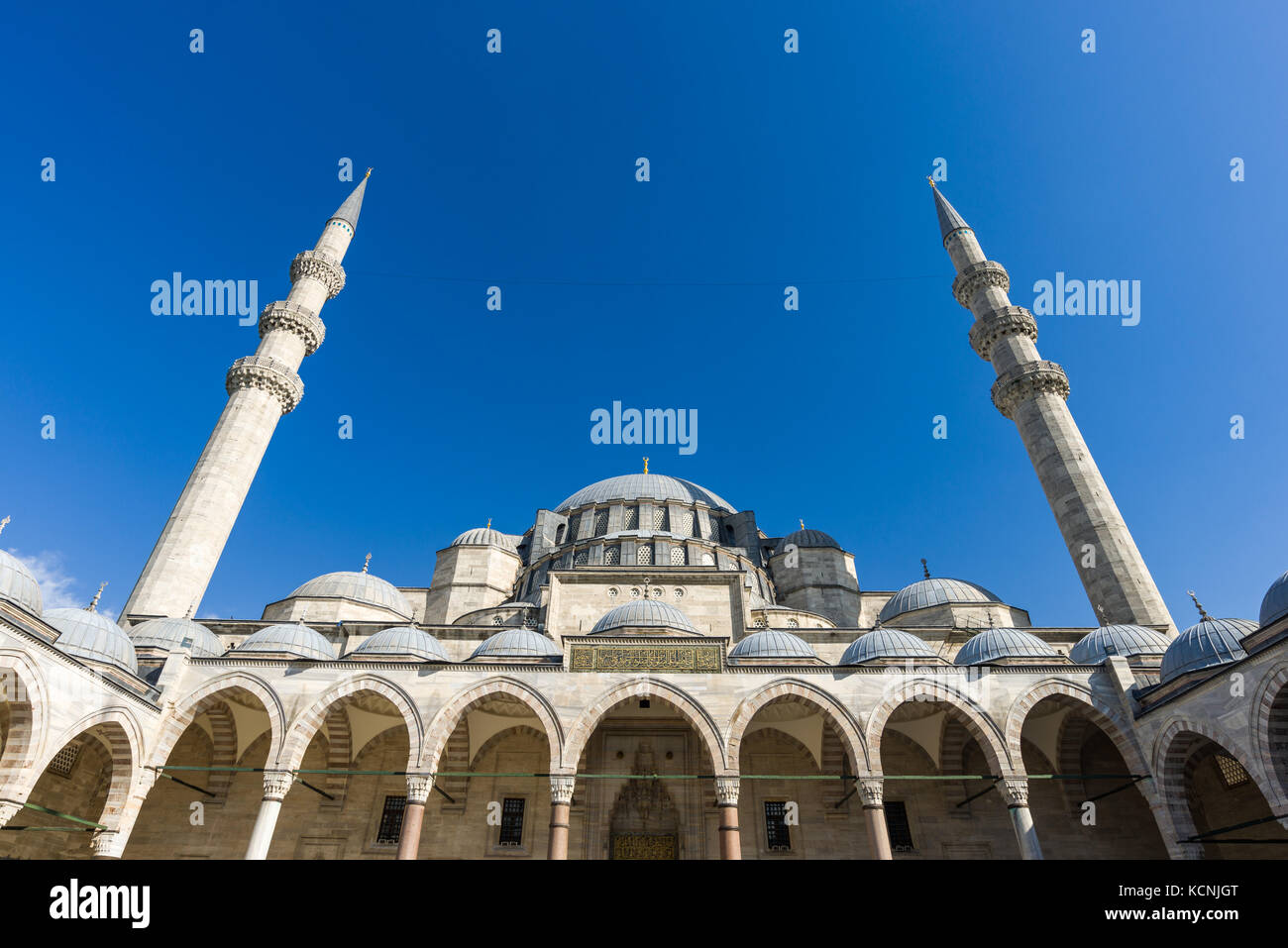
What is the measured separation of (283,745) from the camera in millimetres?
13781

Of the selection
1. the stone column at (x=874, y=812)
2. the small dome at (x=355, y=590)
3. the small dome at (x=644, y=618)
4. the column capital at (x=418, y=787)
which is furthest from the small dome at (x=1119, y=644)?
the small dome at (x=355, y=590)

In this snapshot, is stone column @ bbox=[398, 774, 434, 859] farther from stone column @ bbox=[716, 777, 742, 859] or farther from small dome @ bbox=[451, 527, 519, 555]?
small dome @ bbox=[451, 527, 519, 555]

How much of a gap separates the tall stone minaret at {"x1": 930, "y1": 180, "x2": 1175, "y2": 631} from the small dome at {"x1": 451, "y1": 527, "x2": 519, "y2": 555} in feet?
62.6

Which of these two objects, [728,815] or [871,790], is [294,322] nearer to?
[728,815]

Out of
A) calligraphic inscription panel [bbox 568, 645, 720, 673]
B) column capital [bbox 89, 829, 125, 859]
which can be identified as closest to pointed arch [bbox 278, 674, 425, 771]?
column capital [bbox 89, 829, 125, 859]

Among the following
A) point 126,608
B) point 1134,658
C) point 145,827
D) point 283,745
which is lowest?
point 145,827

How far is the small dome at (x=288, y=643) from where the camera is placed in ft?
50.9

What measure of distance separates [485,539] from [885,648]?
1634 centimetres

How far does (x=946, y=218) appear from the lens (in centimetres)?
3033

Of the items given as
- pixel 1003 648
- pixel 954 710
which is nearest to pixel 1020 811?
pixel 954 710

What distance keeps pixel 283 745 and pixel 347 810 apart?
11.9 ft
